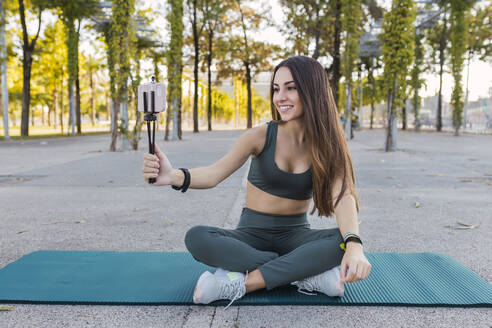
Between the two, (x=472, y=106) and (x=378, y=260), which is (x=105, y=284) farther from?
(x=472, y=106)

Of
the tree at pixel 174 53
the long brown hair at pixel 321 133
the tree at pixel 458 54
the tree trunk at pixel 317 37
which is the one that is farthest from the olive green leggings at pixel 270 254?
the tree at pixel 458 54

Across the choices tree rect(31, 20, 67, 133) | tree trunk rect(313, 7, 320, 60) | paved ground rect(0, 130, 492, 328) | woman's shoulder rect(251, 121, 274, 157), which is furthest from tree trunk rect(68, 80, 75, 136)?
woman's shoulder rect(251, 121, 274, 157)

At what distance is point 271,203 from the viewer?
279 cm

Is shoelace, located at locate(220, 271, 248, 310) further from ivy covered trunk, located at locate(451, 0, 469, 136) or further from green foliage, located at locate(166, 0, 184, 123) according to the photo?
ivy covered trunk, located at locate(451, 0, 469, 136)

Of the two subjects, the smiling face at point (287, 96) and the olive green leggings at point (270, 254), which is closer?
the olive green leggings at point (270, 254)

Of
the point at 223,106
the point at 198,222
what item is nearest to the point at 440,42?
the point at 198,222

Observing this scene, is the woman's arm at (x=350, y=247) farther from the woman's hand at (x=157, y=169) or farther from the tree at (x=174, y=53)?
the tree at (x=174, y=53)

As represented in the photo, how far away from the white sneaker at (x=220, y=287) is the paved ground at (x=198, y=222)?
73 millimetres

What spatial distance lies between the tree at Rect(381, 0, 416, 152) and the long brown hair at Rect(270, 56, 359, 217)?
1122 cm

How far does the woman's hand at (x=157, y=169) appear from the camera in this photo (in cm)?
238

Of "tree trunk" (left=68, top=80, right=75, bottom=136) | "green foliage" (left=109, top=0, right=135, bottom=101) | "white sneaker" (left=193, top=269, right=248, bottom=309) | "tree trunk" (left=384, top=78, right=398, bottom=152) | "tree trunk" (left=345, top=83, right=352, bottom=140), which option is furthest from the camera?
"tree trunk" (left=68, top=80, right=75, bottom=136)

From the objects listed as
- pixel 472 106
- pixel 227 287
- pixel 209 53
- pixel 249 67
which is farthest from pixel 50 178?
pixel 472 106

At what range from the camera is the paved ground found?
2.39 metres

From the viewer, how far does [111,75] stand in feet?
43.8
